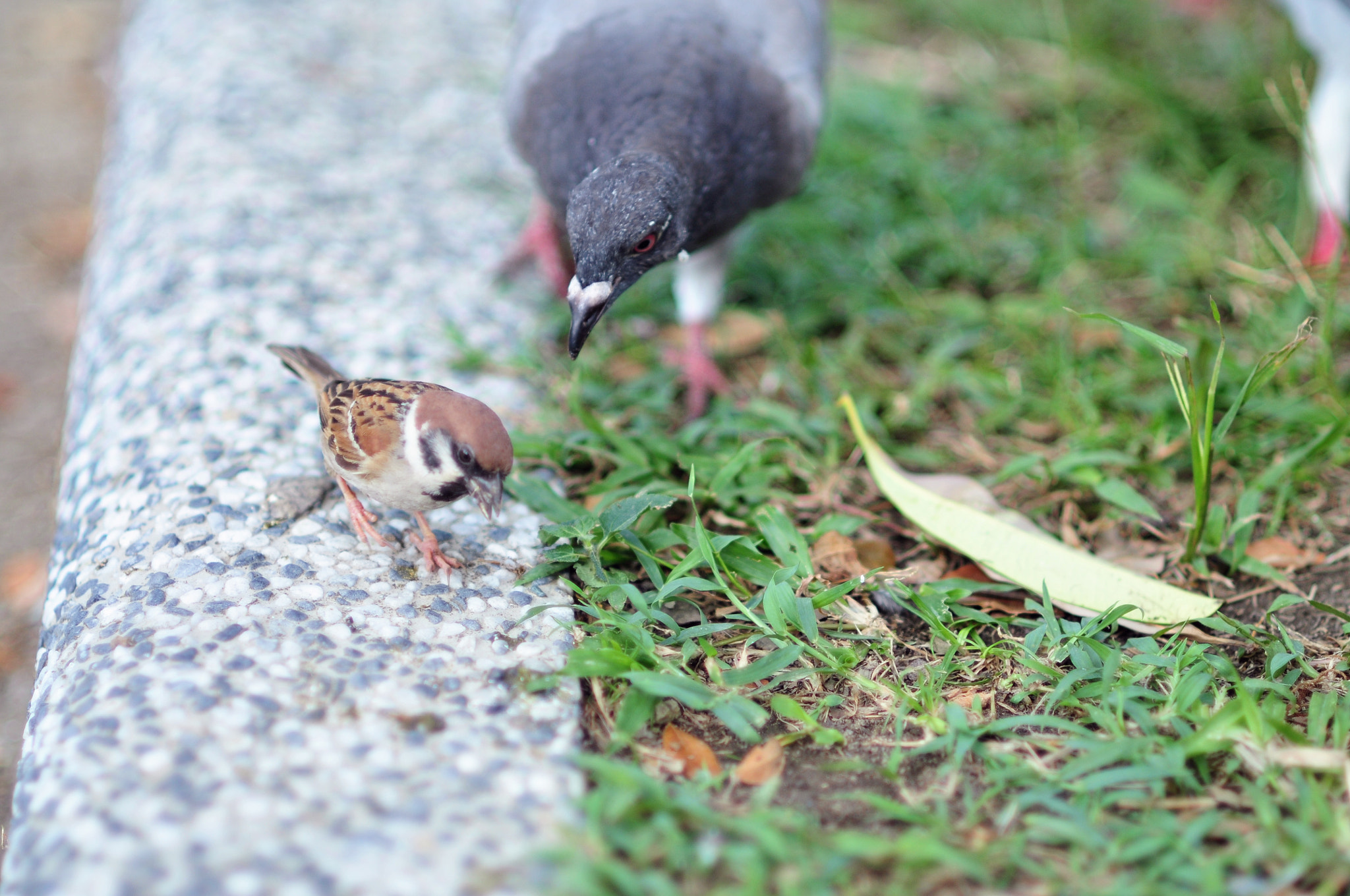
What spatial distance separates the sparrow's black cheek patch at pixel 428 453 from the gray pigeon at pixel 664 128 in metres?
0.56

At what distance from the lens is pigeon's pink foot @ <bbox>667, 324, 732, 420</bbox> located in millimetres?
3346

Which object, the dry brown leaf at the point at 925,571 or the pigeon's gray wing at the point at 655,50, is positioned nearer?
the dry brown leaf at the point at 925,571

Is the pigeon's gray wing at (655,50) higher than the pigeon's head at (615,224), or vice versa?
the pigeon's gray wing at (655,50)

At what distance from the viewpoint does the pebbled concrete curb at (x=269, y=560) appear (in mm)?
1742

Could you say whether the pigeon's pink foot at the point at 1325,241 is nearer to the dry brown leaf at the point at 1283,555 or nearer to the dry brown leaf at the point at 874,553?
the dry brown leaf at the point at 1283,555

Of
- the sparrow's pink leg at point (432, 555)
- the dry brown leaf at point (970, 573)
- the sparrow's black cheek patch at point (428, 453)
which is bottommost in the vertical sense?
the dry brown leaf at point (970, 573)

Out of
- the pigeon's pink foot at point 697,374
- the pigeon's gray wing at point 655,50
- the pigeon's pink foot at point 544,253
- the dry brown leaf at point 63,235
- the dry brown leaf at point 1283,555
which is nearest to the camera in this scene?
the dry brown leaf at point 1283,555

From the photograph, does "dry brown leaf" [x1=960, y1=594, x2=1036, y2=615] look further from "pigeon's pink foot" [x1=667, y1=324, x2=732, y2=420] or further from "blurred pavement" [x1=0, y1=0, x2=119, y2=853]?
"blurred pavement" [x1=0, y1=0, x2=119, y2=853]

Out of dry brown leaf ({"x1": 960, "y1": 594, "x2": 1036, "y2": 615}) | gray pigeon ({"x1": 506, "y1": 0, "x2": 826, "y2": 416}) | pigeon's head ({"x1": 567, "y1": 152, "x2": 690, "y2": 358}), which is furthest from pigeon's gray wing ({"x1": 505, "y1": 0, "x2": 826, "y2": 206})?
dry brown leaf ({"x1": 960, "y1": 594, "x2": 1036, "y2": 615})

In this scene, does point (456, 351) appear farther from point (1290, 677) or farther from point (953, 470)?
point (1290, 677)

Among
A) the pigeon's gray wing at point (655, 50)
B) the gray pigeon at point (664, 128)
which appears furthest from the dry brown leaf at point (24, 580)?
the pigeon's gray wing at point (655, 50)

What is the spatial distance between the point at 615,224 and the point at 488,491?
0.76 metres

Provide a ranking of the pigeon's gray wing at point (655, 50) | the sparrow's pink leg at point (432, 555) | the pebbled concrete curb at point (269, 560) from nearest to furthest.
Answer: the pebbled concrete curb at point (269, 560) < the sparrow's pink leg at point (432, 555) < the pigeon's gray wing at point (655, 50)

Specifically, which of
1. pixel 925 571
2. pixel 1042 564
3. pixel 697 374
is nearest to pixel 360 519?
pixel 697 374
